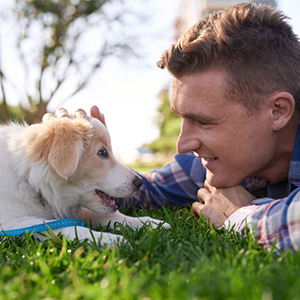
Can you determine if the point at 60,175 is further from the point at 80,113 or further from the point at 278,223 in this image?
the point at 278,223

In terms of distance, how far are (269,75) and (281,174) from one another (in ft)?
2.89

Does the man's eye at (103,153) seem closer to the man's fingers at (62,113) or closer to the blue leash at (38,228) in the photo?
the man's fingers at (62,113)

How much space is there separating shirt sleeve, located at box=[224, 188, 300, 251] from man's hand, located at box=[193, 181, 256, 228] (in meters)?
0.33

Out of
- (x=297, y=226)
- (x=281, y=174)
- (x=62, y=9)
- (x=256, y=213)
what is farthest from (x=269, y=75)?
(x=62, y=9)

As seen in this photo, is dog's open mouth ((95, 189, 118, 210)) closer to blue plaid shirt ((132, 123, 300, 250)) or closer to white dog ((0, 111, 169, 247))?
white dog ((0, 111, 169, 247))

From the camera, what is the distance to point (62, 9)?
13820 millimetres

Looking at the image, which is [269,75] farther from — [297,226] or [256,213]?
[297,226]

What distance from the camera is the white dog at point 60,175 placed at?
2.29 meters

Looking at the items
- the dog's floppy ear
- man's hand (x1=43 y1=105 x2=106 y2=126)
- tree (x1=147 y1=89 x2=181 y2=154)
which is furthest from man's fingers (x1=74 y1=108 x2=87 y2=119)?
tree (x1=147 y1=89 x2=181 y2=154)

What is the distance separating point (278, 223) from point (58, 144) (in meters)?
1.56

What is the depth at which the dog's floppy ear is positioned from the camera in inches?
90.0

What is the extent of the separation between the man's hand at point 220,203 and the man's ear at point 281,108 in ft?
1.92

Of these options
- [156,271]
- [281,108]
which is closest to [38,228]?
[156,271]

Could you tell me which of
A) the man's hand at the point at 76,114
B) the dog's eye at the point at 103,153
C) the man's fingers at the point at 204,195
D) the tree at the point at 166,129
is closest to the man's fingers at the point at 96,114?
the man's hand at the point at 76,114
